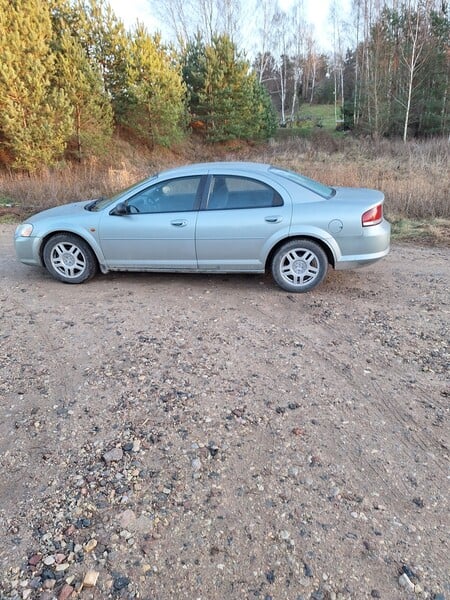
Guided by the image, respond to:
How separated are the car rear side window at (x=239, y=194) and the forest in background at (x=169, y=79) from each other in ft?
41.6

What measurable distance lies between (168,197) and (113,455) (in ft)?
11.3

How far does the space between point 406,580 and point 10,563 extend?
1800mm

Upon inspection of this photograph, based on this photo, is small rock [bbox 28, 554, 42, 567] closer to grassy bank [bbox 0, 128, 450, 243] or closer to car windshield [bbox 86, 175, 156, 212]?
car windshield [bbox 86, 175, 156, 212]

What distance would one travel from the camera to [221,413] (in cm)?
286

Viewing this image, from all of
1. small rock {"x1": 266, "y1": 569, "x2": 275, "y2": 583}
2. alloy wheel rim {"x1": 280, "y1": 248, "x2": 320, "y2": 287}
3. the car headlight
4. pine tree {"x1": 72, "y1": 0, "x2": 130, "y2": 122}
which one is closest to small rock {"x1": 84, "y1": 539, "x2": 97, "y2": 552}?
small rock {"x1": 266, "y1": 569, "x2": 275, "y2": 583}

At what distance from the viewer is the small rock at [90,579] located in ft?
5.78

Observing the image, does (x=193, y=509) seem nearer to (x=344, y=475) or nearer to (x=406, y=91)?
(x=344, y=475)

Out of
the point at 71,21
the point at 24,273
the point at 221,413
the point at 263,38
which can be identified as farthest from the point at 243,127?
the point at 221,413

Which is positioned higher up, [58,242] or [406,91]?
[406,91]

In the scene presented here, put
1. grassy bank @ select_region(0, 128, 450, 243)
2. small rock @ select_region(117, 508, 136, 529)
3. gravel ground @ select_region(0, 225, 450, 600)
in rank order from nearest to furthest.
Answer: gravel ground @ select_region(0, 225, 450, 600) → small rock @ select_region(117, 508, 136, 529) → grassy bank @ select_region(0, 128, 450, 243)

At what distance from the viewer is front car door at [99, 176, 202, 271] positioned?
498 centimetres

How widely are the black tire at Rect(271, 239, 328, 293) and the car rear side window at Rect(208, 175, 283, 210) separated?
1.87 ft

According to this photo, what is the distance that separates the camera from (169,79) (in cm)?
1981

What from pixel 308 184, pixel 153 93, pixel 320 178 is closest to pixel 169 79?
pixel 153 93
